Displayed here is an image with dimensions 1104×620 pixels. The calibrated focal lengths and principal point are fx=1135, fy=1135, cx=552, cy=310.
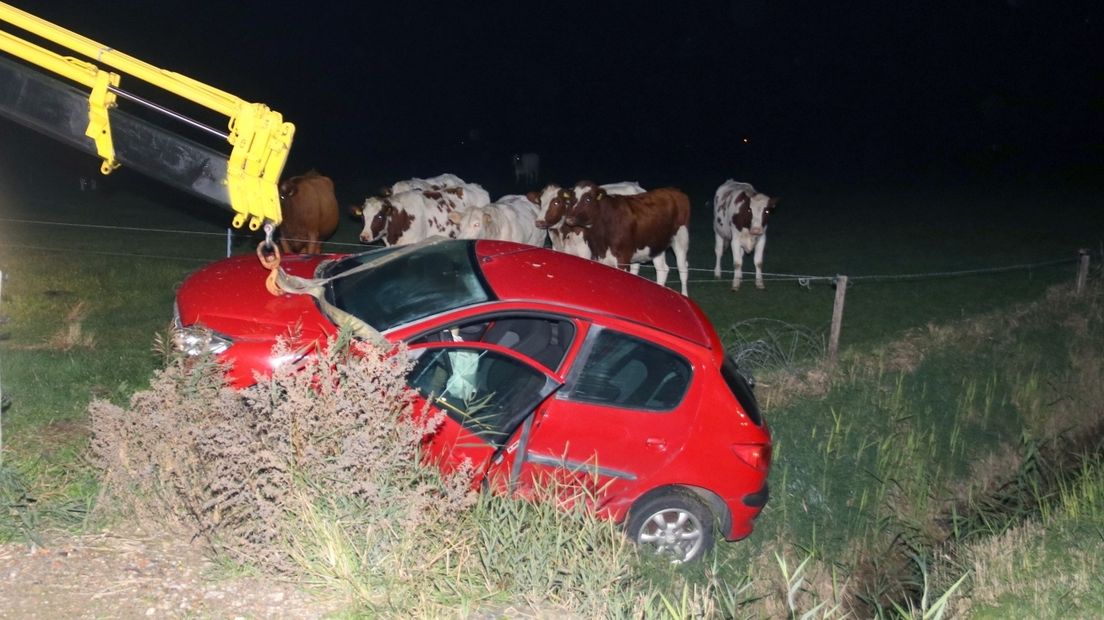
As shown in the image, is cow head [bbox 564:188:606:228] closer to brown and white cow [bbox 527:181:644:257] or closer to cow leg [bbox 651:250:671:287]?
brown and white cow [bbox 527:181:644:257]

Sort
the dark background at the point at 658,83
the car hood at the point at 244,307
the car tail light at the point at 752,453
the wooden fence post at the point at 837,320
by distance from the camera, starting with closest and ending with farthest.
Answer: the car hood at the point at 244,307, the car tail light at the point at 752,453, the wooden fence post at the point at 837,320, the dark background at the point at 658,83

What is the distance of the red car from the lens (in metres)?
6.48

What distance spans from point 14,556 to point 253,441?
113 centimetres

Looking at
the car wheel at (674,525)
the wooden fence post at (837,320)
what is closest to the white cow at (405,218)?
the wooden fence post at (837,320)

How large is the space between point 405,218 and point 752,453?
920 cm

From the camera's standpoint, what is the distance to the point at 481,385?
262 inches

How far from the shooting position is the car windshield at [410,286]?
6.88m

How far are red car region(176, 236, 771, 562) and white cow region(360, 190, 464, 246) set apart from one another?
7.75m

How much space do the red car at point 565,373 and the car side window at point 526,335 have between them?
0.04 feet

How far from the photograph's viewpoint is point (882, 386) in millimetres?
10773

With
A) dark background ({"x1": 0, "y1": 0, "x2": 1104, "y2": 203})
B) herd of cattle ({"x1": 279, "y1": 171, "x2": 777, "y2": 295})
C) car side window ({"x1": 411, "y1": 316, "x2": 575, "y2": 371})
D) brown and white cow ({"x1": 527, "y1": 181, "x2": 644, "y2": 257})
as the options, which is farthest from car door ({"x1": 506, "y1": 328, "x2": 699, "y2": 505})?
dark background ({"x1": 0, "y1": 0, "x2": 1104, "y2": 203})

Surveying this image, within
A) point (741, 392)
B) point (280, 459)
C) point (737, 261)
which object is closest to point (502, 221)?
point (737, 261)

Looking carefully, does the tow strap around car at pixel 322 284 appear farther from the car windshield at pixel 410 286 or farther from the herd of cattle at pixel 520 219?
the herd of cattle at pixel 520 219

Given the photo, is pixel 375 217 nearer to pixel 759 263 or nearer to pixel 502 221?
pixel 502 221
